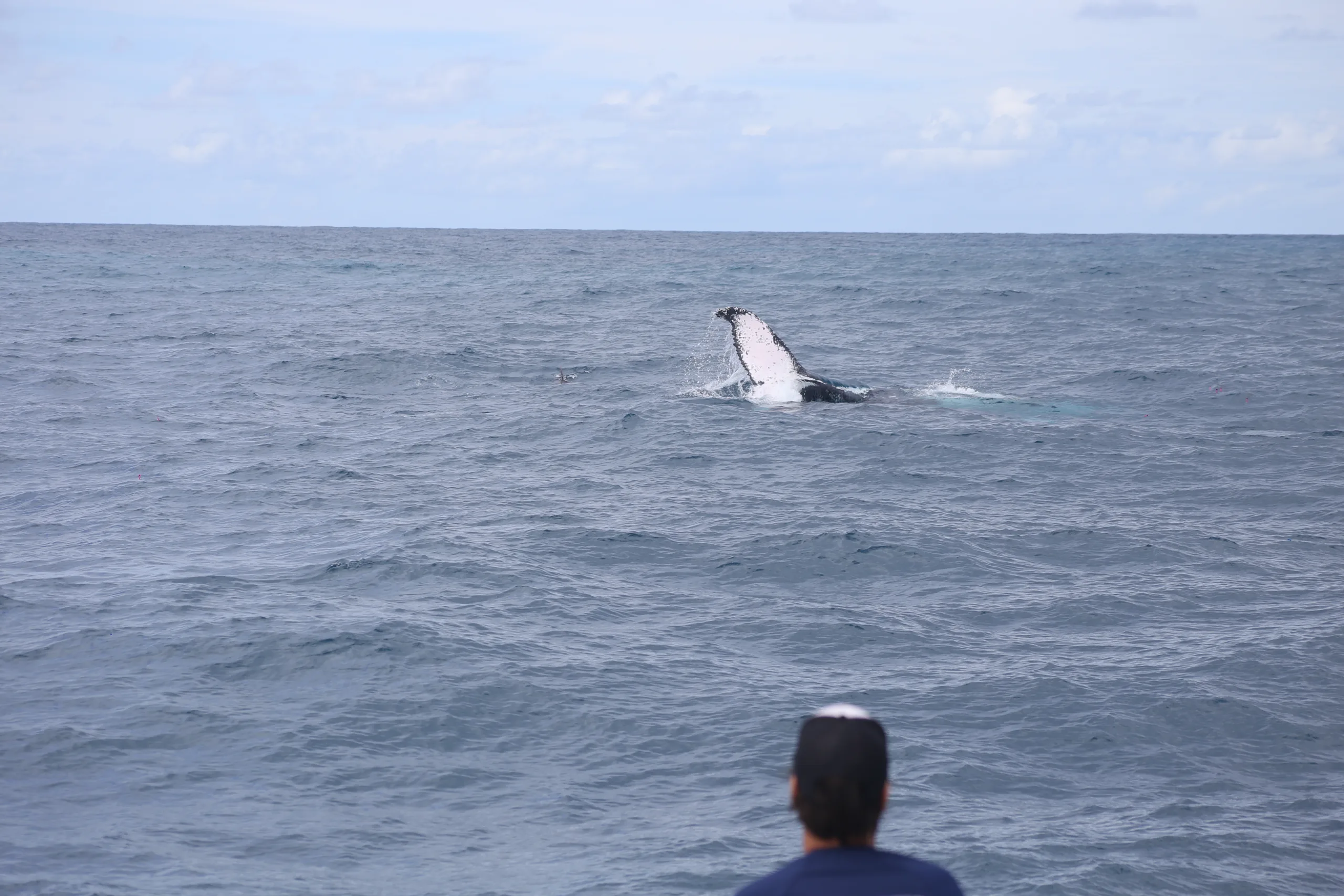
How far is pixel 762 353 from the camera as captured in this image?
82.1 ft

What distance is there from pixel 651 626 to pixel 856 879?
9428 mm

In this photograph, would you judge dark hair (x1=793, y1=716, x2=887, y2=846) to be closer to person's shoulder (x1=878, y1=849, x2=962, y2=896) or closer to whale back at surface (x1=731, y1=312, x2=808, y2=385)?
person's shoulder (x1=878, y1=849, x2=962, y2=896)

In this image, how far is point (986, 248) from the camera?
12062 cm

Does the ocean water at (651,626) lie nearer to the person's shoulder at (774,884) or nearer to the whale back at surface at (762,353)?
the whale back at surface at (762,353)

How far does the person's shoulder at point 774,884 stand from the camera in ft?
9.56

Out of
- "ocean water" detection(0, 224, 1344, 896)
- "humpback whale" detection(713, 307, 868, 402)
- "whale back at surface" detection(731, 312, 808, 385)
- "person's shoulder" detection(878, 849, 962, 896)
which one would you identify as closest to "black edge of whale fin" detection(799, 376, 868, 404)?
"humpback whale" detection(713, 307, 868, 402)

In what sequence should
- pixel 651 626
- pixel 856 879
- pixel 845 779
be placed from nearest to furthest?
pixel 856 879 < pixel 845 779 < pixel 651 626

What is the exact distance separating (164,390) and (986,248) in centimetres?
10292

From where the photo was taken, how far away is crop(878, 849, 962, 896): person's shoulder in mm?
2945

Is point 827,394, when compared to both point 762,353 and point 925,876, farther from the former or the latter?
point 925,876

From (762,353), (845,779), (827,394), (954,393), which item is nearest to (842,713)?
(845,779)

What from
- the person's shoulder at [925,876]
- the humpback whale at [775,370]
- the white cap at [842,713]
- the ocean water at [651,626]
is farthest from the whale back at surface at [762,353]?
the person's shoulder at [925,876]

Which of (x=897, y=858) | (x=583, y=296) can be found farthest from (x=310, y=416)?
(x=583, y=296)

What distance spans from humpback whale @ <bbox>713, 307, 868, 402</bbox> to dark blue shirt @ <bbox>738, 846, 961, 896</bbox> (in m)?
21.3
